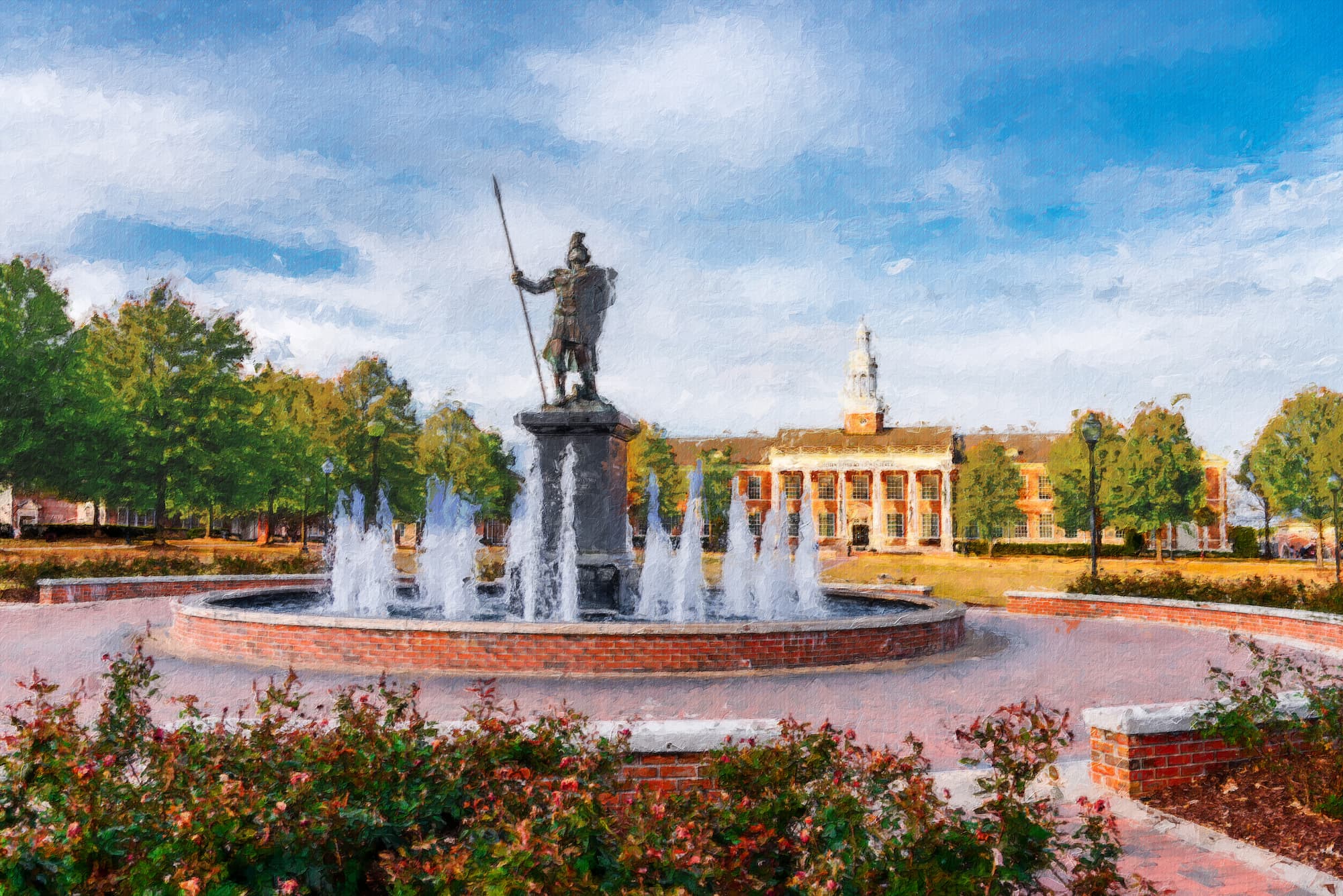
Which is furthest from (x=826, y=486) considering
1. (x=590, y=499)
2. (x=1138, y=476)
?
(x=590, y=499)

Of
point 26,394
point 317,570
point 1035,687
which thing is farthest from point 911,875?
point 26,394

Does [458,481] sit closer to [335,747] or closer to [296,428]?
[296,428]

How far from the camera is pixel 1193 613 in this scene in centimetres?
1642

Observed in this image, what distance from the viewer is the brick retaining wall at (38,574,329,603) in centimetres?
1903

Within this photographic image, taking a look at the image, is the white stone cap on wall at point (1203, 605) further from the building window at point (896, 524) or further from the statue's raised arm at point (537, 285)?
the building window at point (896, 524)

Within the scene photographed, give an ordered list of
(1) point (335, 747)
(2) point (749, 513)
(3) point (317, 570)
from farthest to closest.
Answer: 1. (2) point (749, 513)
2. (3) point (317, 570)
3. (1) point (335, 747)

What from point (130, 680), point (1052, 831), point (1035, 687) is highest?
point (130, 680)

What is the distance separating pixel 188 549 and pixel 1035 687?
3485 centimetres

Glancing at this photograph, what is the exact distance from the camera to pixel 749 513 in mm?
85625

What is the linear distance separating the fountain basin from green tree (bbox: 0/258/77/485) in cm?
2386

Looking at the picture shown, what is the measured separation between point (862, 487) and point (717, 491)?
A: 50.2 feet

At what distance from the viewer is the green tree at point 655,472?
59.6 meters

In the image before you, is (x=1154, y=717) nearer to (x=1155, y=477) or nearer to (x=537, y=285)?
(x=537, y=285)

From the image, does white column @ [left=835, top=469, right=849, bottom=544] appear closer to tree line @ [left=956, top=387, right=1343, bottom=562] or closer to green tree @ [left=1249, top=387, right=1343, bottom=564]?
tree line @ [left=956, top=387, right=1343, bottom=562]
